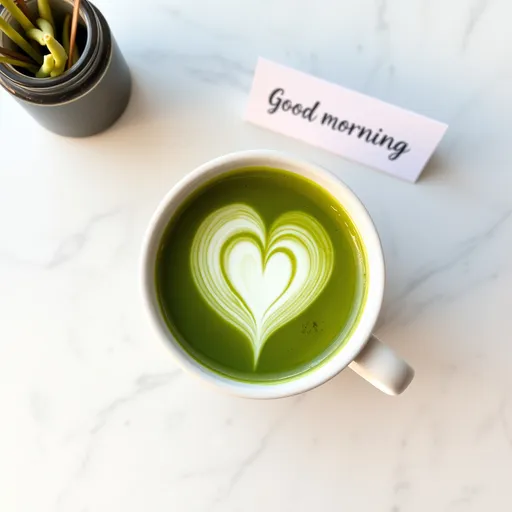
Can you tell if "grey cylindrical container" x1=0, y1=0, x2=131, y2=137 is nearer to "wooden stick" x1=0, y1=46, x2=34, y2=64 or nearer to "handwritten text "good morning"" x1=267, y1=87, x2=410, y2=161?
"wooden stick" x1=0, y1=46, x2=34, y2=64

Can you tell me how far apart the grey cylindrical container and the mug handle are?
0.41 m

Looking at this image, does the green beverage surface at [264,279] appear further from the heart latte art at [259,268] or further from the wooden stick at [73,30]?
the wooden stick at [73,30]

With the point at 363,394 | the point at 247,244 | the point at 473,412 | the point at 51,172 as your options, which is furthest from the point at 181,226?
the point at 473,412

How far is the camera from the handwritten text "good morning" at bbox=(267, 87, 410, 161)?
799mm

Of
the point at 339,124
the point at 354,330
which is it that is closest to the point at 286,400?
the point at 354,330

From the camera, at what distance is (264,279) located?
0.76 meters

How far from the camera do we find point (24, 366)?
834mm

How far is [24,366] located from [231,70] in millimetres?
456

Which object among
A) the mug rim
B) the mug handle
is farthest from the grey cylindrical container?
the mug handle

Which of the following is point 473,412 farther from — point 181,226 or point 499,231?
point 181,226

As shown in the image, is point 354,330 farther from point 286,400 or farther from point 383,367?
point 286,400

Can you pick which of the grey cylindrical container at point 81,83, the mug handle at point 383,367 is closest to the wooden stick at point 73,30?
the grey cylindrical container at point 81,83

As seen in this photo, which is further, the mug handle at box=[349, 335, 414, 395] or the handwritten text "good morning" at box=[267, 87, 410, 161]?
the handwritten text "good morning" at box=[267, 87, 410, 161]

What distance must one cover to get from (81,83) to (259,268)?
0.92 feet
